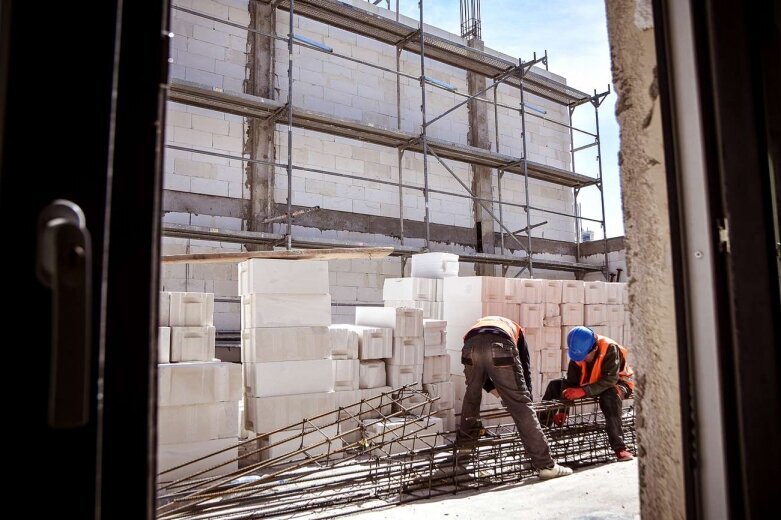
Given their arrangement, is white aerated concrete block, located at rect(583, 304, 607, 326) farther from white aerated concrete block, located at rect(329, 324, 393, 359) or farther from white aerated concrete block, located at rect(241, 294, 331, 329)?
white aerated concrete block, located at rect(241, 294, 331, 329)

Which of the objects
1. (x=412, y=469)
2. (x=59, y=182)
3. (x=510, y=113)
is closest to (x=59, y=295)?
(x=59, y=182)

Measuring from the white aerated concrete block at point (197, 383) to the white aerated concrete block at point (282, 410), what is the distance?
308mm

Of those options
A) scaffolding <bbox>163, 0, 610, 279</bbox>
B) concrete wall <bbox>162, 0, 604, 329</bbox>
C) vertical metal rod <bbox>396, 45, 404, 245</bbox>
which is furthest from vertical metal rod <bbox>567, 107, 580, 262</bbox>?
vertical metal rod <bbox>396, 45, 404, 245</bbox>

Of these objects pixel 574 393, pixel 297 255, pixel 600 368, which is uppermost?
pixel 297 255

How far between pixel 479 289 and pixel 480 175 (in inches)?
231

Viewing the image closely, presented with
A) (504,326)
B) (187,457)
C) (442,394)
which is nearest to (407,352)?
(442,394)

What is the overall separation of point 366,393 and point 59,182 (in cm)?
498

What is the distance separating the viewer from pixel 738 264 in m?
1.09

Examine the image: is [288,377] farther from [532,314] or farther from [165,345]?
[532,314]

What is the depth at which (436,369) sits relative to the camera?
580cm

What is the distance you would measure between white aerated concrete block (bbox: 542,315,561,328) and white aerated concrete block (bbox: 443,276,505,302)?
734mm

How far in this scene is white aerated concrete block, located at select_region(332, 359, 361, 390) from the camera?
523 cm

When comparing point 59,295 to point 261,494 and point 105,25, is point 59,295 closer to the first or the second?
point 105,25

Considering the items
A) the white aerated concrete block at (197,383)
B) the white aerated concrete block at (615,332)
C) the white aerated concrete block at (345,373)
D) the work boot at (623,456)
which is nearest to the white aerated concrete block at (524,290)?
the white aerated concrete block at (615,332)
